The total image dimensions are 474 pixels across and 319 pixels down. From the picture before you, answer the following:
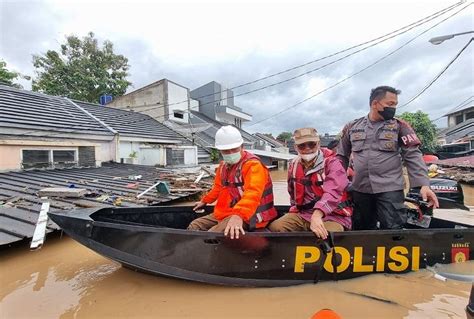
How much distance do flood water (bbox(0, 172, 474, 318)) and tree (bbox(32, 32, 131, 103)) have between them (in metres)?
23.8

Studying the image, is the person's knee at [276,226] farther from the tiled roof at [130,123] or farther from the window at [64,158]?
the tiled roof at [130,123]

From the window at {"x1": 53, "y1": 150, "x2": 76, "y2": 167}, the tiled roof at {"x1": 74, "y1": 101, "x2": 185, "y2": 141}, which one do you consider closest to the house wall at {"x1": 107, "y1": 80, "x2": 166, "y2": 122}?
the tiled roof at {"x1": 74, "y1": 101, "x2": 185, "y2": 141}

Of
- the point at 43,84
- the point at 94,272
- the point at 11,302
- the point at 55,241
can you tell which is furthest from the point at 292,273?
the point at 43,84

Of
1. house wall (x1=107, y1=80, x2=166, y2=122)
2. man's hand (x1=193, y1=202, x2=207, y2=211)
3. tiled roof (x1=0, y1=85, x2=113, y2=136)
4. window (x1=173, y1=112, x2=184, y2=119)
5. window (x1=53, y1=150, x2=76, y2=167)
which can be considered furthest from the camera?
window (x1=173, y1=112, x2=184, y2=119)

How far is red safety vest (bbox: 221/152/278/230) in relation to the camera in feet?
10.9

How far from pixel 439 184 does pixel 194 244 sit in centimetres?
690

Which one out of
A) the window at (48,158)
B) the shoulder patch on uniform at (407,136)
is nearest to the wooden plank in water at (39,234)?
the shoulder patch on uniform at (407,136)

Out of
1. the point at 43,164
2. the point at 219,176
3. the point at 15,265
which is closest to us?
the point at 219,176

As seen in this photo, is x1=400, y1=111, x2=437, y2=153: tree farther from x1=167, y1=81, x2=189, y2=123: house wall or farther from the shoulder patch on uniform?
the shoulder patch on uniform

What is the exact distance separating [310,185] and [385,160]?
Answer: 3.17ft

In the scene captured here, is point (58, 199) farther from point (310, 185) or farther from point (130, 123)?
point (130, 123)

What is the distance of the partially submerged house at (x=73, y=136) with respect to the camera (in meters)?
9.30

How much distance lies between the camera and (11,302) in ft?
10.3

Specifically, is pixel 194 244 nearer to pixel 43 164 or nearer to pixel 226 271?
pixel 226 271
